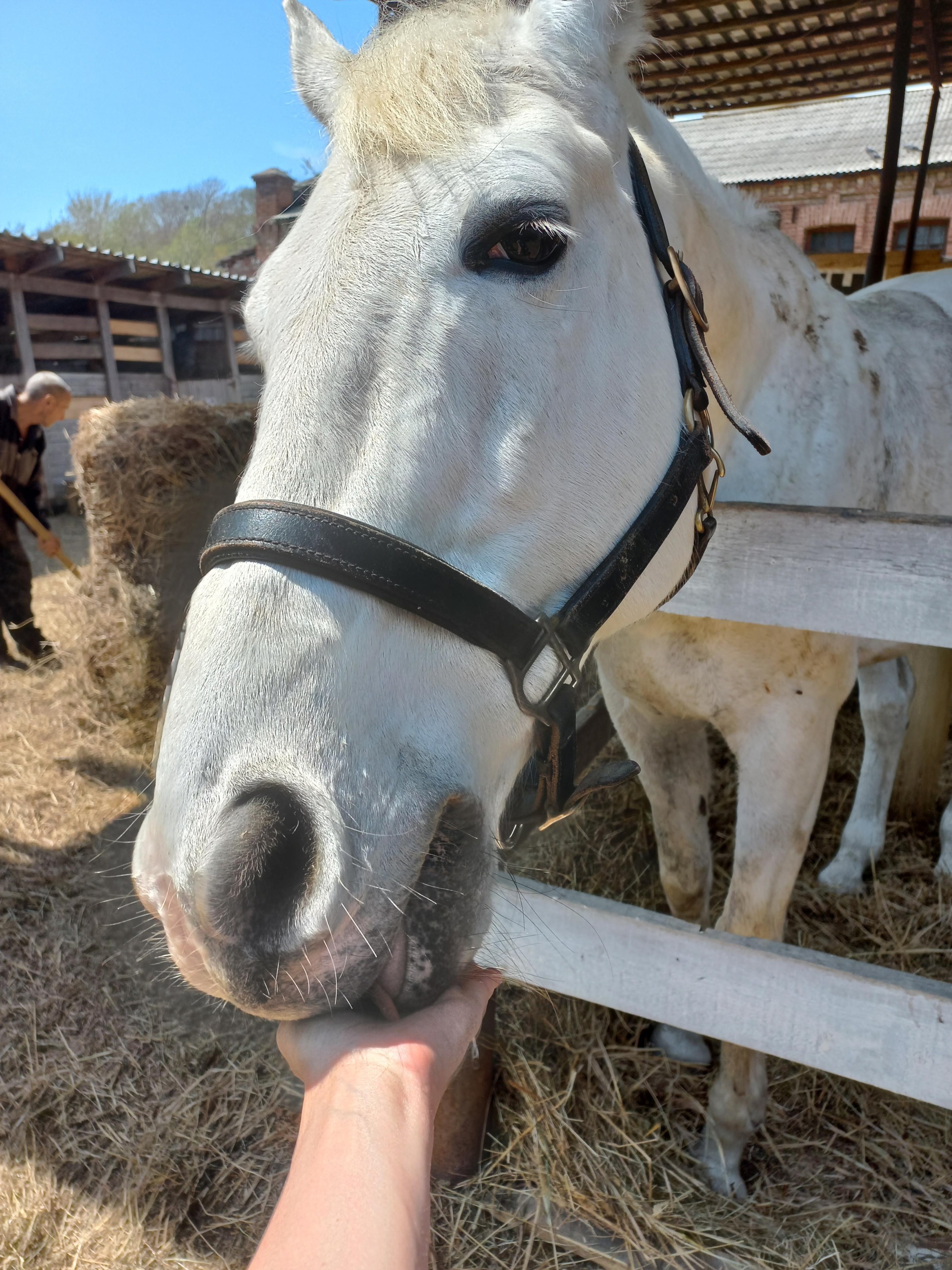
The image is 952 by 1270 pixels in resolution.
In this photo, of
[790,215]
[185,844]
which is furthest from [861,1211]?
[790,215]

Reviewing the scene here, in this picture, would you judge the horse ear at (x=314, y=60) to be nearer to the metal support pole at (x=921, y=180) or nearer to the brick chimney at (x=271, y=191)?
the metal support pole at (x=921, y=180)

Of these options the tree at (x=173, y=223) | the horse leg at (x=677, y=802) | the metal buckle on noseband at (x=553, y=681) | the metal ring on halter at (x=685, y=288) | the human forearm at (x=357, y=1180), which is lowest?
the tree at (x=173, y=223)

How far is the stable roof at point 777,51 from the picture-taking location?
3.59m

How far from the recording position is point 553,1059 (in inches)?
89.5

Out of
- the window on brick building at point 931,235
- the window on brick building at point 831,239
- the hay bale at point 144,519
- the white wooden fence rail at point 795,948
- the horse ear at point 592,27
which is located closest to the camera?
the horse ear at point 592,27

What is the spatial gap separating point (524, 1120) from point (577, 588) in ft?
5.58

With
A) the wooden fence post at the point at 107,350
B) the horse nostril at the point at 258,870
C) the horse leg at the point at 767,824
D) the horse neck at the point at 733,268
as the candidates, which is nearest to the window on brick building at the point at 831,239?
the wooden fence post at the point at 107,350

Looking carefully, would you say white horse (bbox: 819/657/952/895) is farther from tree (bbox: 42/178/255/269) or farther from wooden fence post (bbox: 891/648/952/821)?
tree (bbox: 42/178/255/269)

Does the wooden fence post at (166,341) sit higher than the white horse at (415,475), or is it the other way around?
the white horse at (415,475)

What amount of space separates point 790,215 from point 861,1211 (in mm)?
21902

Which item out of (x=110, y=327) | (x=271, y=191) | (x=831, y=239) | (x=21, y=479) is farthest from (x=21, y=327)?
(x=831, y=239)

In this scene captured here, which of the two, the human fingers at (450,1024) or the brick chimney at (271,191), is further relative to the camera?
the brick chimney at (271,191)

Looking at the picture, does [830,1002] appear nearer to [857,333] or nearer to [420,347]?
[420,347]

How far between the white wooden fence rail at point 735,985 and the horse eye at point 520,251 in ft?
3.03
